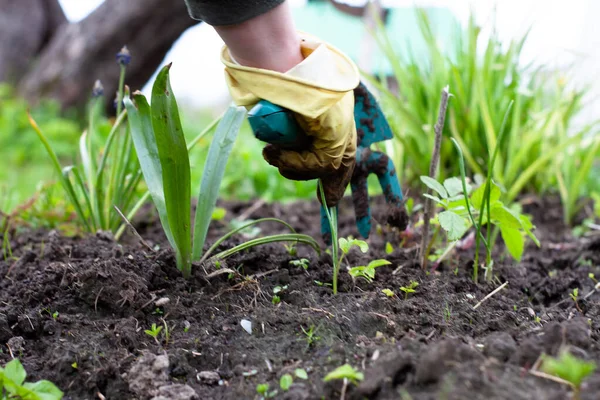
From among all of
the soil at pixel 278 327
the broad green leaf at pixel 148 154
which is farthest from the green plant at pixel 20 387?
the broad green leaf at pixel 148 154

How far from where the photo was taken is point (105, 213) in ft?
6.30

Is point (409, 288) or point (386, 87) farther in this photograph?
point (386, 87)

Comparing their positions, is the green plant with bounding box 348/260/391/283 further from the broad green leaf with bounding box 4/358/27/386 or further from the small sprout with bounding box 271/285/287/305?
the broad green leaf with bounding box 4/358/27/386

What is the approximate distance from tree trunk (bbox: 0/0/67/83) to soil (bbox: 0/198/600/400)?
4.05 metres

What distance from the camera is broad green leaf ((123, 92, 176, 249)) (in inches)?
54.0

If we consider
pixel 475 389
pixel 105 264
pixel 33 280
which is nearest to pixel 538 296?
pixel 475 389

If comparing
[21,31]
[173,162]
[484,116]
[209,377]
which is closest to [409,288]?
[209,377]

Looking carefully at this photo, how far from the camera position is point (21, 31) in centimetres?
501

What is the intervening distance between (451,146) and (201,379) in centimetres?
189

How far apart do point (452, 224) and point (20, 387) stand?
0.94m

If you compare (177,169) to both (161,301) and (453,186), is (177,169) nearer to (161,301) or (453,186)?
(161,301)

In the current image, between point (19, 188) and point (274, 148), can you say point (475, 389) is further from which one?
point (19, 188)

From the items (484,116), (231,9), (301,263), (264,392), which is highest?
(231,9)

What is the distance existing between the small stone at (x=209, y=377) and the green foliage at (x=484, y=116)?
169 centimetres
